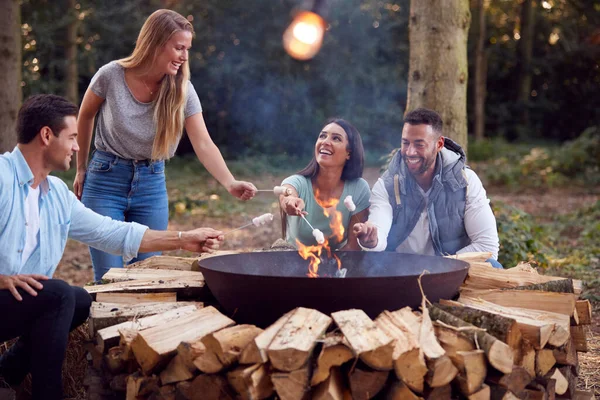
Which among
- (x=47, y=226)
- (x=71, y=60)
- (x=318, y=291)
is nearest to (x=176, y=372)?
(x=318, y=291)

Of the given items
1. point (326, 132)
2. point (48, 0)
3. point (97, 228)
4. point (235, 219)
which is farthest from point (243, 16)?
point (97, 228)

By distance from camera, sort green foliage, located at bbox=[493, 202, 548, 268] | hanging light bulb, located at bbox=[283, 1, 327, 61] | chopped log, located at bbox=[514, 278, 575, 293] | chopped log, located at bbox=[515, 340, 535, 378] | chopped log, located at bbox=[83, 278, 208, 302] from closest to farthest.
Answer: chopped log, located at bbox=[515, 340, 535, 378] → chopped log, located at bbox=[514, 278, 575, 293] → chopped log, located at bbox=[83, 278, 208, 302] → green foliage, located at bbox=[493, 202, 548, 268] → hanging light bulb, located at bbox=[283, 1, 327, 61]

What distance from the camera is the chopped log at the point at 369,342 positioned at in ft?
8.26

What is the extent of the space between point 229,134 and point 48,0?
5.06m

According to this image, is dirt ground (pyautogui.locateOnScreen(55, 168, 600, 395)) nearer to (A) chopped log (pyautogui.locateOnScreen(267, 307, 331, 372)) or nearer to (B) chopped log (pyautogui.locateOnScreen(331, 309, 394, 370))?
(B) chopped log (pyautogui.locateOnScreen(331, 309, 394, 370))

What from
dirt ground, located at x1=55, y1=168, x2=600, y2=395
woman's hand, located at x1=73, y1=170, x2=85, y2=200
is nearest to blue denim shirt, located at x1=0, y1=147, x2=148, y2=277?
woman's hand, located at x1=73, y1=170, x2=85, y2=200

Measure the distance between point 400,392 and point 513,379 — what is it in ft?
1.65

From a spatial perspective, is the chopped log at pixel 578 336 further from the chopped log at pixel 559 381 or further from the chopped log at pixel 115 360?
the chopped log at pixel 115 360

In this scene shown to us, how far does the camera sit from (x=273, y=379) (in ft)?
8.38

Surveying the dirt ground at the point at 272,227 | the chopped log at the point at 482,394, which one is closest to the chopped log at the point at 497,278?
the dirt ground at the point at 272,227

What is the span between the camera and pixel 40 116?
2967 mm

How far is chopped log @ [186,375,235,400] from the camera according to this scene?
2.72 metres

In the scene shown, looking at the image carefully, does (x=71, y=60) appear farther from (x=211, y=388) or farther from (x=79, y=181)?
(x=211, y=388)

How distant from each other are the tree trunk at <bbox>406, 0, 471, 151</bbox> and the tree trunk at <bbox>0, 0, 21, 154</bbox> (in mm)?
3674
